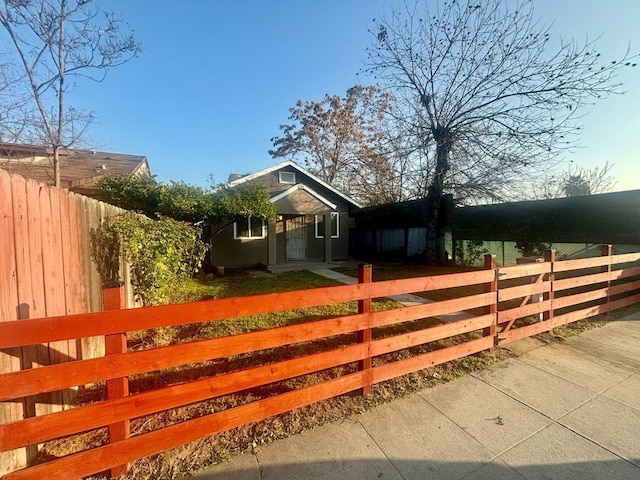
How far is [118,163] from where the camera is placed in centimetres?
1616

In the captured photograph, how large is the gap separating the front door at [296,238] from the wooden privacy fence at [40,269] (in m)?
10.4

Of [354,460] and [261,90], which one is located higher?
[261,90]

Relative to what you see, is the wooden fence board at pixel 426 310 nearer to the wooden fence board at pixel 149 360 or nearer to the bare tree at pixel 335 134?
the wooden fence board at pixel 149 360

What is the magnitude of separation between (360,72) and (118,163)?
14.6 metres

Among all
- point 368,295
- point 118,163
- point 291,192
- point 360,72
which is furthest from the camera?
point 118,163

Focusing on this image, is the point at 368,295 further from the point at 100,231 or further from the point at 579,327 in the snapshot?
the point at 579,327

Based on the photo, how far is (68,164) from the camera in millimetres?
13789

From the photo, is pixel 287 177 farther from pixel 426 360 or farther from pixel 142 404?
pixel 142 404

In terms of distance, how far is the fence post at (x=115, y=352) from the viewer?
1.79 metres

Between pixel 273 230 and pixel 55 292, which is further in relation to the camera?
pixel 273 230

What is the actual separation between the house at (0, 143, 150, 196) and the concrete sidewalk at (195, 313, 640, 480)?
678 centimetres

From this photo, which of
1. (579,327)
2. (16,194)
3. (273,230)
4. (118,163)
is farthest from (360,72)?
(118,163)

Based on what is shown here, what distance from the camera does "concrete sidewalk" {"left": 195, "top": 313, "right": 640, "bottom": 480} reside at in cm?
188

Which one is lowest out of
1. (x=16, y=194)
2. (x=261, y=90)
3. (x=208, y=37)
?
(x=16, y=194)
